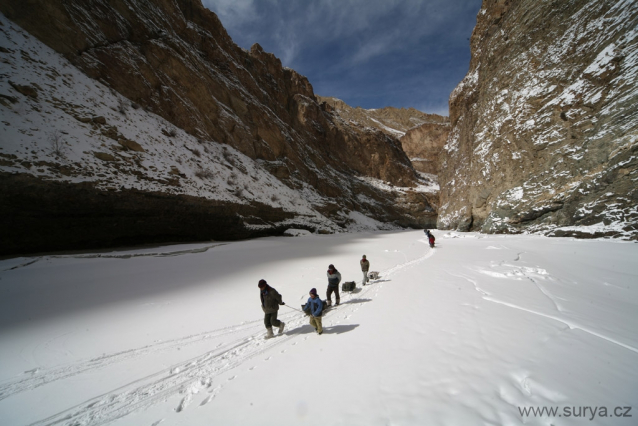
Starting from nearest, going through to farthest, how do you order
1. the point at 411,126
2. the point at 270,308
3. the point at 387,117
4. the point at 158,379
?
the point at 158,379 → the point at 270,308 → the point at 411,126 → the point at 387,117

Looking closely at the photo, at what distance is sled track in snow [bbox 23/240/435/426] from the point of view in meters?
2.79

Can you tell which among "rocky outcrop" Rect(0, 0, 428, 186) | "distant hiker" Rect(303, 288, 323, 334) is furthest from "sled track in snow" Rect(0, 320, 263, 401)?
"rocky outcrop" Rect(0, 0, 428, 186)

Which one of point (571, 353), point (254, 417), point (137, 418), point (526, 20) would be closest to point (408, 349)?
point (571, 353)

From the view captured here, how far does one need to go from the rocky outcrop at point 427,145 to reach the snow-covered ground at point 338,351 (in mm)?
72042

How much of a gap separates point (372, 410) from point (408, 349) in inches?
51.8

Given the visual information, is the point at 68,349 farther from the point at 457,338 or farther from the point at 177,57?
the point at 177,57

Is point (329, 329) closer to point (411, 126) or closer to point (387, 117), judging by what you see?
point (411, 126)

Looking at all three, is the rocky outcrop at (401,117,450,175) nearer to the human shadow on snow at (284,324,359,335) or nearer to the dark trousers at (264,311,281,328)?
the human shadow on snow at (284,324,359,335)

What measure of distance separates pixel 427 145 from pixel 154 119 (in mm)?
75840

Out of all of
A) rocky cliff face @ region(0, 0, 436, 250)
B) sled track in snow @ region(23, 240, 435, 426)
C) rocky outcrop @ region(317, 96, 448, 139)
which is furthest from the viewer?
rocky outcrop @ region(317, 96, 448, 139)
